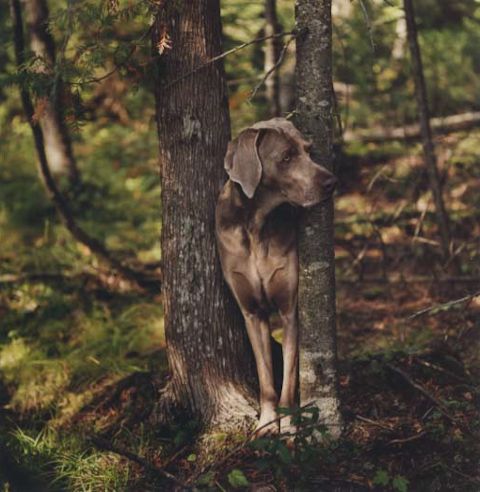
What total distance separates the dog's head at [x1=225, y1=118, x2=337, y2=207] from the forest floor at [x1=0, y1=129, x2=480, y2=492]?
1063 mm

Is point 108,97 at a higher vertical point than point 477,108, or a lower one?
higher

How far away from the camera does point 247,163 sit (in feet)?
15.4

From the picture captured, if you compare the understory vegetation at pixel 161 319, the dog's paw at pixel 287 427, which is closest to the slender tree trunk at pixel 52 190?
the understory vegetation at pixel 161 319

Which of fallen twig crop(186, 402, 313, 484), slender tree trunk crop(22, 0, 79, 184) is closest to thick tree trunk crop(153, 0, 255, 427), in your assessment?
fallen twig crop(186, 402, 313, 484)

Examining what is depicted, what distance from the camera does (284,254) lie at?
4.98m

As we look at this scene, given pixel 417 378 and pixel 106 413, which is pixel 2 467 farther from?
pixel 417 378

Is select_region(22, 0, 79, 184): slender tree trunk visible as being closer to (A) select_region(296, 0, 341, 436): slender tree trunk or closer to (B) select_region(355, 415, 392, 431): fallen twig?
(A) select_region(296, 0, 341, 436): slender tree trunk

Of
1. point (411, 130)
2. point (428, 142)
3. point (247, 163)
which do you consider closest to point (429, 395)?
point (247, 163)

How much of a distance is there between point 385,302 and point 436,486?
3786mm

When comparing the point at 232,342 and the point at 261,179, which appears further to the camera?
the point at 232,342

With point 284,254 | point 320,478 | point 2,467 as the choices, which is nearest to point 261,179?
point 284,254

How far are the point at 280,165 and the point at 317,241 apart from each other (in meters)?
0.58

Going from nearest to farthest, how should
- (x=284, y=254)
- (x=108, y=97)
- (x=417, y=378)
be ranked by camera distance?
(x=284, y=254) < (x=417, y=378) < (x=108, y=97)

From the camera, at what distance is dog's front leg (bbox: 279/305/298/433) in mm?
5059
